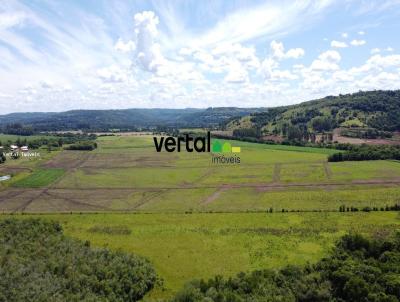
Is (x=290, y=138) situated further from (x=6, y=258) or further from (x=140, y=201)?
(x=6, y=258)

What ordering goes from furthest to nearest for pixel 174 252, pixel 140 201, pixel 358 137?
pixel 358 137 < pixel 140 201 < pixel 174 252

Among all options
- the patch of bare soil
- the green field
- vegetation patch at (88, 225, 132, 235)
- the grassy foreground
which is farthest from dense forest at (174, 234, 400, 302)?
the patch of bare soil

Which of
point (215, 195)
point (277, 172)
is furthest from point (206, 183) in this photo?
point (277, 172)

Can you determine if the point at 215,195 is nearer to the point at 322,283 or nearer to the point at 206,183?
the point at 206,183

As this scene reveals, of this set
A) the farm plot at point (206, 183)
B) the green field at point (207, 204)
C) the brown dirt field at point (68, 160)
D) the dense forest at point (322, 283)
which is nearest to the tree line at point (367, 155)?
the farm plot at point (206, 183)

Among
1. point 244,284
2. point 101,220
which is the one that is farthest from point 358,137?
point 244,284

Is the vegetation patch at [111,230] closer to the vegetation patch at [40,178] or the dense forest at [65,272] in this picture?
the dense forest at [65,272]
